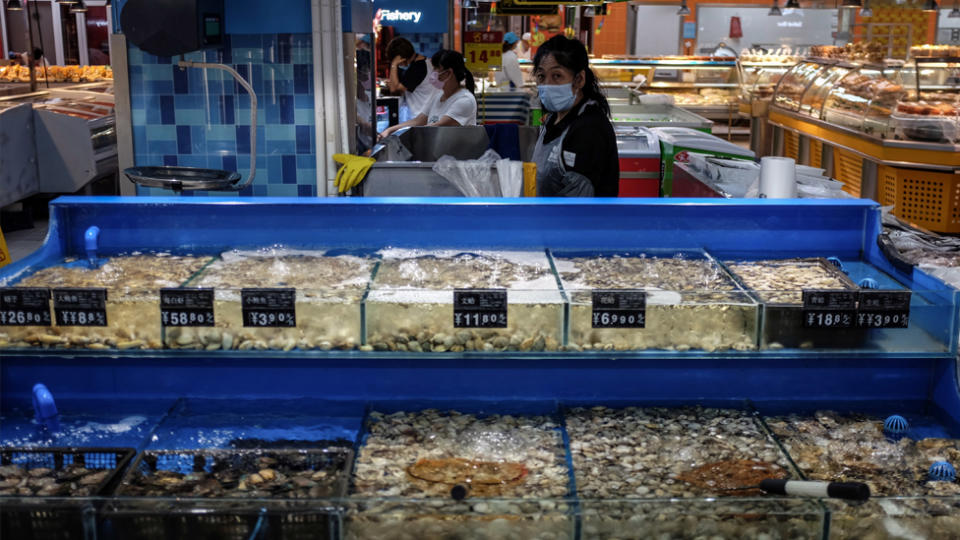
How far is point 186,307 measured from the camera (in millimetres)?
2471

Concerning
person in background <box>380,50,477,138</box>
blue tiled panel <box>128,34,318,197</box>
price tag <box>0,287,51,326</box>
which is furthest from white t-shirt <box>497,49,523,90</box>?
price tag <box>0,287,51,326</box>

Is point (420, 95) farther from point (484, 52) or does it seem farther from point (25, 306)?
point (25, 306)

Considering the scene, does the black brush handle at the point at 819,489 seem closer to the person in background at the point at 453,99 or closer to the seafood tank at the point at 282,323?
the seafood tank at the point at 282,323

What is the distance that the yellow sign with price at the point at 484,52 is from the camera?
41.3 ft

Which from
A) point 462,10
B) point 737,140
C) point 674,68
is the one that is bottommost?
point 737,140

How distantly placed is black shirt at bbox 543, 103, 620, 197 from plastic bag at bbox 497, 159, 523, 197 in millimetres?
217

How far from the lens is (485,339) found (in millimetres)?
2539

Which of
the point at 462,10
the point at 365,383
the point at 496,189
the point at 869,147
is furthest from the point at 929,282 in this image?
the point at 462,10

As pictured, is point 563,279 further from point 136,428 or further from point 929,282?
point 136,428

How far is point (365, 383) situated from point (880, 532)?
1.44 meters

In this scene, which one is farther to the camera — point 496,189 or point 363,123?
point 363,123

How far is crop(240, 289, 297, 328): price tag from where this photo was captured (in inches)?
96.6

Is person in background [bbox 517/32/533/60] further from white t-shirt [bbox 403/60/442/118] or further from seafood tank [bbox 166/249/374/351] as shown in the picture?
seafood tank [bbox 166/249/374/351]

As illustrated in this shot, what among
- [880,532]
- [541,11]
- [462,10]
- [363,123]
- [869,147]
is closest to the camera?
[880,532]
